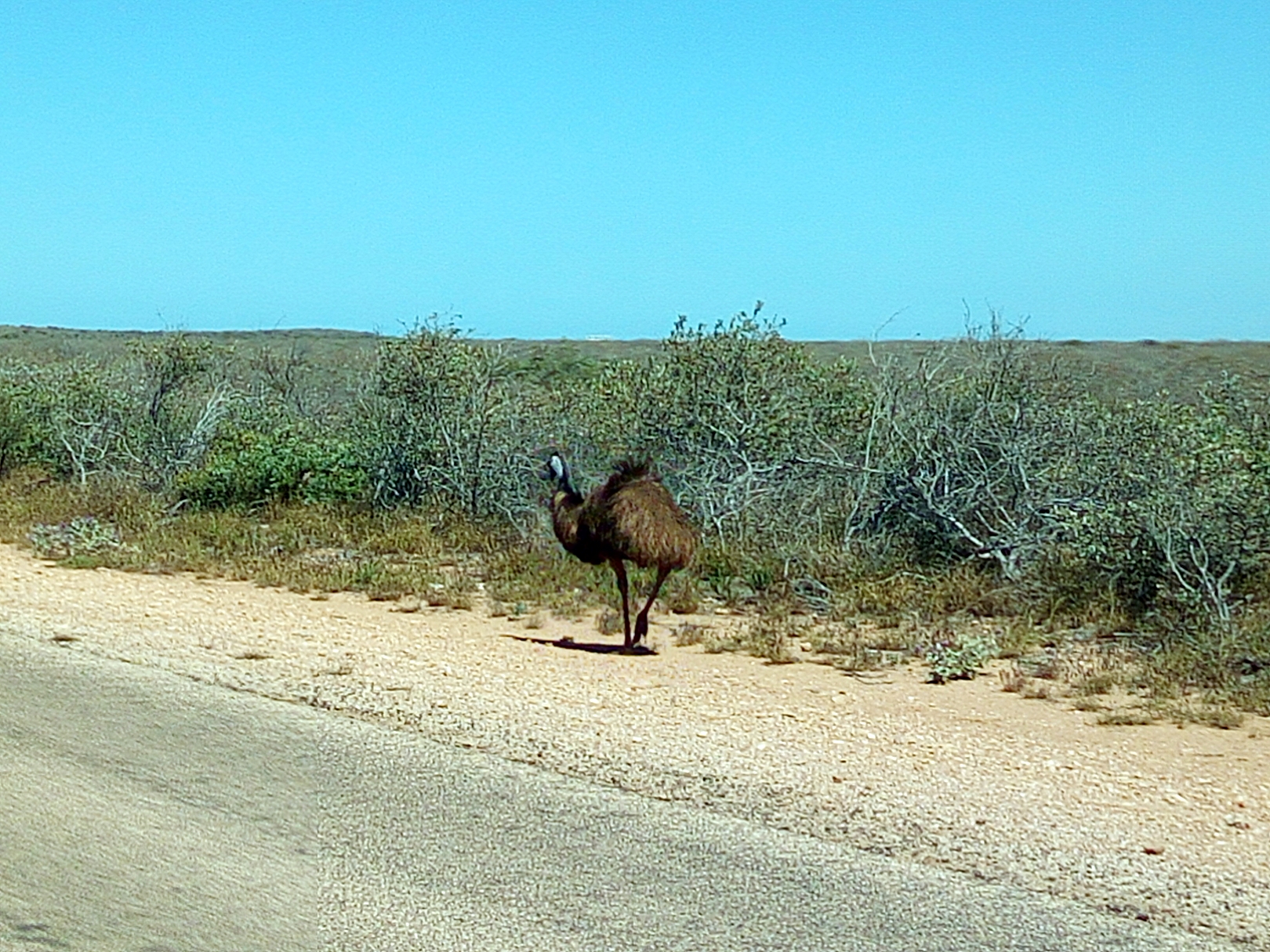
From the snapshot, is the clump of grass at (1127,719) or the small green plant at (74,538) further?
the small green plant at (74,538)

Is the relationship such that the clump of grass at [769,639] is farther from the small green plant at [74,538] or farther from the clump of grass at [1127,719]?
the small green plant at [74,538]

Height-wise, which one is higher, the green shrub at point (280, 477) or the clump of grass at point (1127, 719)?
the green shrub at point (280, 477)

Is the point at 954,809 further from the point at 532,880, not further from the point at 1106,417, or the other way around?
the point at 1106,417

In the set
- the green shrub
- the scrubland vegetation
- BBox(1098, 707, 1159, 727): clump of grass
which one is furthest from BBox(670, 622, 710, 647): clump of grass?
the green shrub

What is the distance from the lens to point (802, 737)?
8.05 meters

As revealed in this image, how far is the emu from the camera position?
1052cm

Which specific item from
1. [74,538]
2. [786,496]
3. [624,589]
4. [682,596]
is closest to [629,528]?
[624,589]

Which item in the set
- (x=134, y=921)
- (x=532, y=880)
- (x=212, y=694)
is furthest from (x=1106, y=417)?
(x=134, y=921)

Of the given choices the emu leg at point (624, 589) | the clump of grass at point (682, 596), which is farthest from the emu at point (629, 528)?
the clump of grass at point (682, 596)

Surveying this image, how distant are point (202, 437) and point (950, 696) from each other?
12757 mm

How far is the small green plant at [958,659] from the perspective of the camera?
32.0 ft

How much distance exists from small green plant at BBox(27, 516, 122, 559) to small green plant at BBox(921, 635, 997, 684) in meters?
8.26

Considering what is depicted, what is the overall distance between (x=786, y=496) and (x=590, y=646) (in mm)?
4097

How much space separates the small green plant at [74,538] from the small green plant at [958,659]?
27.1ft
